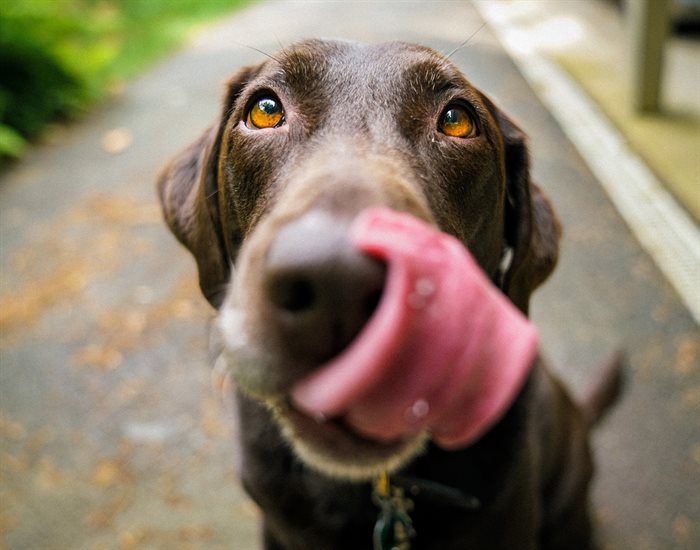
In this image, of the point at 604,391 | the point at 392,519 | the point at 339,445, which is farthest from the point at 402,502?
the point at 604,391

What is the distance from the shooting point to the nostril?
908mm

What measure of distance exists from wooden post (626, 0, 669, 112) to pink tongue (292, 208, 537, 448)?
4.42m

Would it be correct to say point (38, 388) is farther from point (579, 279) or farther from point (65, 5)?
point (65, 5)

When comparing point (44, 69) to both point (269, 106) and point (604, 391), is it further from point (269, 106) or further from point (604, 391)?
point (604, 391)

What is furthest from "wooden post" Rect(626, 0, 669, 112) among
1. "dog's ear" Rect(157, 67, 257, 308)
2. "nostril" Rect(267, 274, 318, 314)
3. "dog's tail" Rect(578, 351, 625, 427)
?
"nostril" Rect(267, 274, 318, 314)

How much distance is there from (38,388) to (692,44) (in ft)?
19.8

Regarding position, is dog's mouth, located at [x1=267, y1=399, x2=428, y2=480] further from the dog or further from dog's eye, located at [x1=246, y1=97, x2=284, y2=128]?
dog's eye, located at [x1=246, y1=97, x2=284, y2=128]

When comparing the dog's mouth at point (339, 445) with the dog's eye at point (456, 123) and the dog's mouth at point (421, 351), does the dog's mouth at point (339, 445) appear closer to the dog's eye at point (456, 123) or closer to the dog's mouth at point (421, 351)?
the dog's mouth at point (421, 351)

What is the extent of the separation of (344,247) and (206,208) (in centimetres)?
110

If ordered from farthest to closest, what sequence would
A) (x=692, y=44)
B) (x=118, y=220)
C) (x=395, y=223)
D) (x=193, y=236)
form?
(x=692, y=44) → (x=118, y=220) → (x=193, y=236) → (x=395, y=223)

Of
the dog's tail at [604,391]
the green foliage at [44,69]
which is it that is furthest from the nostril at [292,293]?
the green foliage at [44,69]

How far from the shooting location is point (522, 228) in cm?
185

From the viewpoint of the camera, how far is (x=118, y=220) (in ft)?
15.8

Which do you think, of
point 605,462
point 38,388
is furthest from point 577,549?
point 38,388
